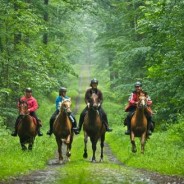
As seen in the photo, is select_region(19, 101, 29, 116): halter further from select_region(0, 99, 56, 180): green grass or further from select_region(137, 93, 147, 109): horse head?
select_region(137, 93, 147, 109): horse head

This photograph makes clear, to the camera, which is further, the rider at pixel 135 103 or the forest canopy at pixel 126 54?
the forest canopy at pixel 126 54

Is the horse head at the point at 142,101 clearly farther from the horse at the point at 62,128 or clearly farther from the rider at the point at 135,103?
the horse at the point at 62,128

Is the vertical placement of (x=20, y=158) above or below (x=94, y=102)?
below

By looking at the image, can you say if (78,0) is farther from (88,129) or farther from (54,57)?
(88,129)

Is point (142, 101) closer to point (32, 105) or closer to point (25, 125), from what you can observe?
point (32, 105)

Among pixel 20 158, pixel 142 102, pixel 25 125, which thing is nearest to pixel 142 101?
pixel 142 102

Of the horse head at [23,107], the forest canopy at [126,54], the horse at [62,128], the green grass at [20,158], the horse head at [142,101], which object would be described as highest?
the forest canopy at [126,54]

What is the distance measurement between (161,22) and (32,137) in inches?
324

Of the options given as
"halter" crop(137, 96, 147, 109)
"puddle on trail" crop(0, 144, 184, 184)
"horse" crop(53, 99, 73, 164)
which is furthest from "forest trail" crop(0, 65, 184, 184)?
"halter" crop(137, 96, 147, 109)

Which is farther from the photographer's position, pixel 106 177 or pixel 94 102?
pixel 94 102

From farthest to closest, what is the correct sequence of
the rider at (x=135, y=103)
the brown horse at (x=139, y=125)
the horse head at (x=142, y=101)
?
the rider at (x=135, y=103) → the brown horse at (x=139, y=125) → the horse head at (x=142, y=101)

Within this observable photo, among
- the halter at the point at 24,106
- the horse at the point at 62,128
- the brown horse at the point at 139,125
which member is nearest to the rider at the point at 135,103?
the brown horse at the point at 139,125

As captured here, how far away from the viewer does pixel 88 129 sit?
56.5 ft

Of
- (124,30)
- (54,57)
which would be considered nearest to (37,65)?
(54,57)
